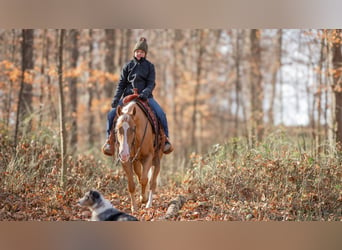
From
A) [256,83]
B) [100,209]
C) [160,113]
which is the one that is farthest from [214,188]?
[256,83]

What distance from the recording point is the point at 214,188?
859cm

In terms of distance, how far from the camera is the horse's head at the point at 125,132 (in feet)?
22.8

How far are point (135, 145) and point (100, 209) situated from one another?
1236mm

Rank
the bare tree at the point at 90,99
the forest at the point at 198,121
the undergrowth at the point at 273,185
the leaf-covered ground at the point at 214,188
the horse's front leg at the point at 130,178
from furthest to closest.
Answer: the bare tree at the point at 90,99 → the forest at the point at 198,121 → the undergrowth at the point at 273,185 → the leaf-covered ground at the point at 214,188 → the horse's front leg at the point at 130,178

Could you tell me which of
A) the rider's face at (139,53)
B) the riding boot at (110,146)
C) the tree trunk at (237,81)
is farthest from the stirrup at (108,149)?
the tree trunk at (237,81)

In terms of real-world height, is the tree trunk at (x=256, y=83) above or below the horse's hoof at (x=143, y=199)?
above

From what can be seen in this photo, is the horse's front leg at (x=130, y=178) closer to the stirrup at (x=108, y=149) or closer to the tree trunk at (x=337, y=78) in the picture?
the stirrup at (x=108, y=149)

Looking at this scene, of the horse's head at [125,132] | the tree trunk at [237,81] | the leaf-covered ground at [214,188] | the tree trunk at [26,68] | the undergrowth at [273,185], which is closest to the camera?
the horse's head at [125,132]

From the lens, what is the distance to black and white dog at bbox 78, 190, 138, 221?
660cm

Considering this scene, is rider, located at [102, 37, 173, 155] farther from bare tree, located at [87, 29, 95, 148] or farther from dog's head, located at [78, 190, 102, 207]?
bare tree, located at [87, 29, 95, 148]

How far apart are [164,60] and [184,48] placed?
0.93 meters

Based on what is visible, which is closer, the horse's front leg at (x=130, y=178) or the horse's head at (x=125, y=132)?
the horse's head at (x=125, y=132)

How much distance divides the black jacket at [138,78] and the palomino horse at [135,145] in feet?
1.32

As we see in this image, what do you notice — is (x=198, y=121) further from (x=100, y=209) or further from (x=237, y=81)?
(x=100, y=209)
